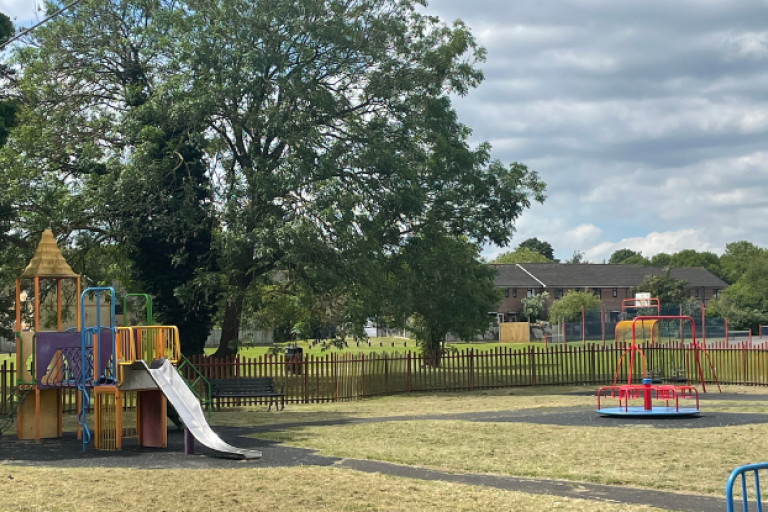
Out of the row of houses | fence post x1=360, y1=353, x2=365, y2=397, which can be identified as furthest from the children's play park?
the row of houses

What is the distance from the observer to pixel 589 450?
14.0 meters

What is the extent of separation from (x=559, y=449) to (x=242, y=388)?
11.0 metres

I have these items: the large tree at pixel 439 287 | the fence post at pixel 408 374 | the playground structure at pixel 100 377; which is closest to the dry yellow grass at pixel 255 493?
the playground structure at pixel 100 377

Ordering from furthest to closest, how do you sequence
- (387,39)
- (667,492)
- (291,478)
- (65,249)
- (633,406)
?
(387,39) → (65,249) → (633,406) → (291,478) → (667,492)

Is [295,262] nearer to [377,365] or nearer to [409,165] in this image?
[377,365]

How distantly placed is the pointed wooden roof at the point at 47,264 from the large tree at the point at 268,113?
7364mm

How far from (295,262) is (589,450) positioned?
12.9 m

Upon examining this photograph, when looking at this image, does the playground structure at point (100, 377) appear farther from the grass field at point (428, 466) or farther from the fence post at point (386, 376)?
the fence post at point (386, 376)

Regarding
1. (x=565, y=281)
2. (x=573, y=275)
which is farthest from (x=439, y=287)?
(x=573, y=275)

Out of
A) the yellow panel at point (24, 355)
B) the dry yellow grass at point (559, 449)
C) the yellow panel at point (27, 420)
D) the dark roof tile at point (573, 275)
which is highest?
the dark roof tile at point (573, 275)

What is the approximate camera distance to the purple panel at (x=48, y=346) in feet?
54.9

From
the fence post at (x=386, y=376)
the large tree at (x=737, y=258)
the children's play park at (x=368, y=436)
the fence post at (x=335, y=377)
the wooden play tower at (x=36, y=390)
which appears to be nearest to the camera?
the children's play park at (x=368, y=436)

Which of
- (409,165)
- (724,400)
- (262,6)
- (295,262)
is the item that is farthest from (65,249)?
(724,400)

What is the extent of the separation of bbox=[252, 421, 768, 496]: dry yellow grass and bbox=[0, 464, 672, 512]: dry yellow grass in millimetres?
1677
